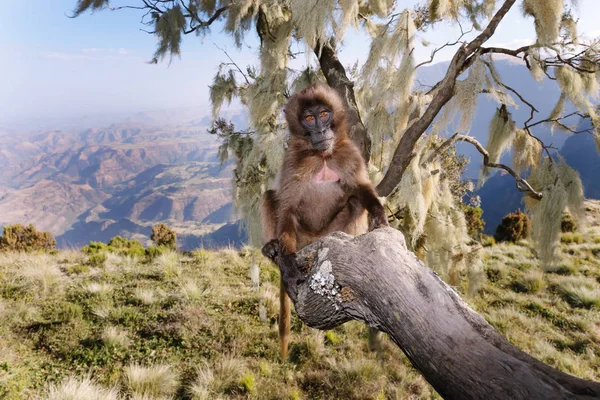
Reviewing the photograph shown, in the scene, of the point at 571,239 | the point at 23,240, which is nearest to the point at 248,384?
the point at 23,240

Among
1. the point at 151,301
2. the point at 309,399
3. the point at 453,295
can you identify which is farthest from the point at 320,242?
the point at 151,301

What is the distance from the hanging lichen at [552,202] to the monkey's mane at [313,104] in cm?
409

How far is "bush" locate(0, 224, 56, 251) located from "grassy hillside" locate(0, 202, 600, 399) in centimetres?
345

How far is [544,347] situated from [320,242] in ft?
23.4

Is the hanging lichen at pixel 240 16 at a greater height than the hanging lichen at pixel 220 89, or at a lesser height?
greater

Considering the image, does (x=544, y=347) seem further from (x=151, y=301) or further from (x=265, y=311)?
(x=151, y=301)

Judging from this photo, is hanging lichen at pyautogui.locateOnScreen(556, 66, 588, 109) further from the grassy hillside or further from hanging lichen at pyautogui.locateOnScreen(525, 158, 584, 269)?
the grassy hillside

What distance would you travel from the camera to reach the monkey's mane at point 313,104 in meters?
3.37

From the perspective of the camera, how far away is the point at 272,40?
222 inches

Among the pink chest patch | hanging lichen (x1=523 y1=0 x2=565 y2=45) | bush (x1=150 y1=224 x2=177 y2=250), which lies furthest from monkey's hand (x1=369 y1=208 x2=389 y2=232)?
bush (x1=150 y1=224 x2=177 y2=250)

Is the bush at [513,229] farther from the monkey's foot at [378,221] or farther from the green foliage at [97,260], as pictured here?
the green foliage at [97,260]

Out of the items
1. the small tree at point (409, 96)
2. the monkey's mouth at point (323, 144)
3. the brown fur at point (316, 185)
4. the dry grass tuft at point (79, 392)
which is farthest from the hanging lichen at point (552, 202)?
the dry grass tuft at point (79, 392)

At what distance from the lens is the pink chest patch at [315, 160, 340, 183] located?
3473 mm

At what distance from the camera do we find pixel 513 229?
52.3ft
